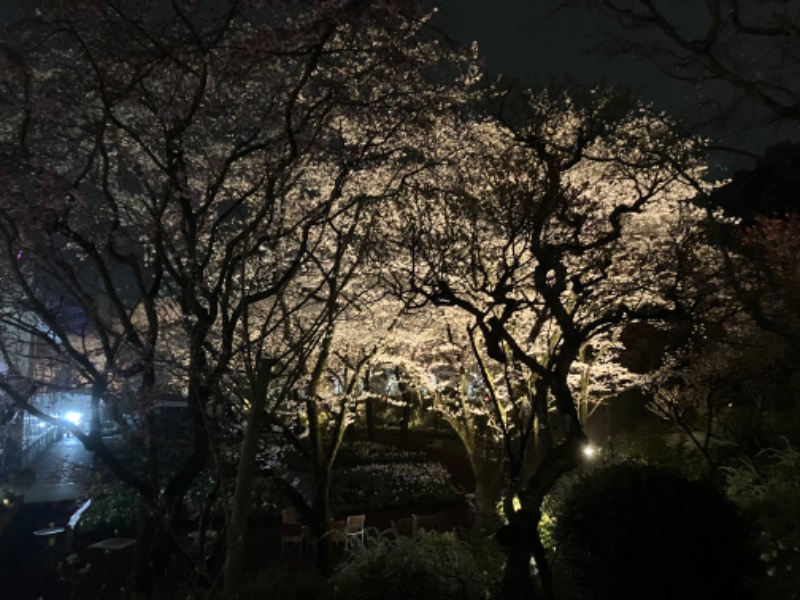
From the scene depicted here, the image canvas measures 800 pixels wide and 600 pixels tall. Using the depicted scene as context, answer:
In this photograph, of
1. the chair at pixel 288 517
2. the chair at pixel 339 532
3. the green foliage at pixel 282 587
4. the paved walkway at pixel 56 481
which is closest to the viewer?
the green foliage at pixel 282 587

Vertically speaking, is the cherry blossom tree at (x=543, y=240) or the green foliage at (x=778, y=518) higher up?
the cherry blossom tree at (x=543, y=240)

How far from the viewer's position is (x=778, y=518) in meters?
6.90

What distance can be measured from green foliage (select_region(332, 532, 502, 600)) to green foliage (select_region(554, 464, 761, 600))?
1.31 meters

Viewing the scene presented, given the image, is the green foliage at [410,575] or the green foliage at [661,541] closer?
the green foliage at [661,541]

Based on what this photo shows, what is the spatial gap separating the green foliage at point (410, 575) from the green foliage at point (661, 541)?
4.30ft

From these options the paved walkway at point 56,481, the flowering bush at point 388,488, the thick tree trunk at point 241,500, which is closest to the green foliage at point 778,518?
the thick tree trunk at point 241,500

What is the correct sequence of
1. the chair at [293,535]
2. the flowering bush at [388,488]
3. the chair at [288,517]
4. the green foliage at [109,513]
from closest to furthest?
the chair at [293,535], the chair at [288,517], the green foliage at [109,513], the flowering bush at [388,488]

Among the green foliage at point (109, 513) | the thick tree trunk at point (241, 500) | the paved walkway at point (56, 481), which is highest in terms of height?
the paved walkway at point (56, 481)

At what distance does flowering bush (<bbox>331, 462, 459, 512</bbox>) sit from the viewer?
17498mm

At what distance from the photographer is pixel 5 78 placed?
646 centimetres

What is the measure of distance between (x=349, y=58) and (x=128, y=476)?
5.82m

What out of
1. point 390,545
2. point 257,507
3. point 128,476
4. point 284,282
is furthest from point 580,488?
point 257,507

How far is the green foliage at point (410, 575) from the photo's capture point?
240 inches

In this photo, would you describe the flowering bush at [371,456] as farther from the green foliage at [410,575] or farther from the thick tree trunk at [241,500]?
the thick tree trunk at [241,500]
